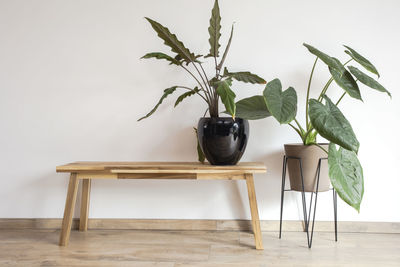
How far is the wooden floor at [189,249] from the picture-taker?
1689 millimetres

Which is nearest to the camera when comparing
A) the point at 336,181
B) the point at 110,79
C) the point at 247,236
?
the point at 336,181

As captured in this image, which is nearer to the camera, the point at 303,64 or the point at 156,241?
the point at 156,241

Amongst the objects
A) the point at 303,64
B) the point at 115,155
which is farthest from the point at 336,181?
the point at 115,155

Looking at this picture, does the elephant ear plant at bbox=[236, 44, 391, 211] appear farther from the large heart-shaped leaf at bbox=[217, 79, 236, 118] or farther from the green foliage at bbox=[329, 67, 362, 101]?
the large heart-shaped leaf at bbox=[217, 79, 236, 118]

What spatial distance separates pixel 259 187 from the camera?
2227 mm

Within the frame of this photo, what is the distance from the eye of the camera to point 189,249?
187 centimetres

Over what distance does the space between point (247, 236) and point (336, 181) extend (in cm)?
65

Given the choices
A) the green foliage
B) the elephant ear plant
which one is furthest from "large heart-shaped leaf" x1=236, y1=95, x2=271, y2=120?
the green foliage

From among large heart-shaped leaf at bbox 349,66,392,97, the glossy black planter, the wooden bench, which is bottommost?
the wooden bench

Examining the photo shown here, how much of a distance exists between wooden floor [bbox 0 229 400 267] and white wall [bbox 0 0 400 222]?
160 mm

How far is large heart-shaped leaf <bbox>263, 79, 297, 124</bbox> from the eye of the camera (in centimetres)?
160

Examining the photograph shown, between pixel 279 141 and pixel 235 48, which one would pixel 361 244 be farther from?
pixel 235 48

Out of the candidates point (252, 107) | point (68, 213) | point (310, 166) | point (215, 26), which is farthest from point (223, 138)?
point (68, 213)

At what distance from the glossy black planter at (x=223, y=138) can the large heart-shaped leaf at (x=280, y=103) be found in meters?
0.26
